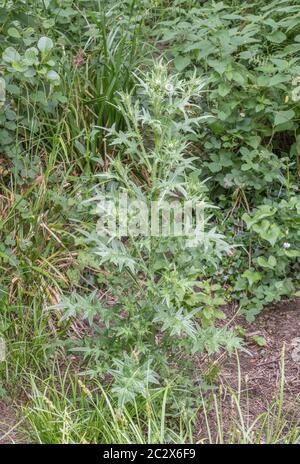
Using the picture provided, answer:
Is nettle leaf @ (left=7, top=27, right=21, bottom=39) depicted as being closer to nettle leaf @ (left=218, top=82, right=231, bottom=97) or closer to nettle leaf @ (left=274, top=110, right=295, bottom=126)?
nettle leaf @ (left=218, top=82, right=231, bottom=97)

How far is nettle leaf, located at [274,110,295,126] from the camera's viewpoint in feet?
15.1

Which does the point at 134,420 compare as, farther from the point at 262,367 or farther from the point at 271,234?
the point at 271,234

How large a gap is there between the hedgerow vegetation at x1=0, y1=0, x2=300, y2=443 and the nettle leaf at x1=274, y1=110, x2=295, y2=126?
1cm

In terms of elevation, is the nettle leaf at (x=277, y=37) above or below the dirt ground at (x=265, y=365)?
above

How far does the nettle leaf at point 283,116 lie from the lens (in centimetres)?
460

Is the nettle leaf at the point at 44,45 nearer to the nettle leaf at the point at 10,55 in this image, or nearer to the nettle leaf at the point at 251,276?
the nettle leaf at the point at 10,55

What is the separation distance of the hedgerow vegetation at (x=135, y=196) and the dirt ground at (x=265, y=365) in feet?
0.25

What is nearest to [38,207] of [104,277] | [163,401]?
[104,277]

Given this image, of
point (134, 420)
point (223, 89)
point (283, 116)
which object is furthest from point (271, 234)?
point (134, 420)

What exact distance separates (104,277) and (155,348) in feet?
2.25

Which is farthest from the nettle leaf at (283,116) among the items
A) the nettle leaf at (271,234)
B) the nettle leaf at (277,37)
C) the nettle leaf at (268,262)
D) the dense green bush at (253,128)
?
the nettle leaf at (268,262)

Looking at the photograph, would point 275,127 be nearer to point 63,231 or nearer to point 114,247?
point 63,231
